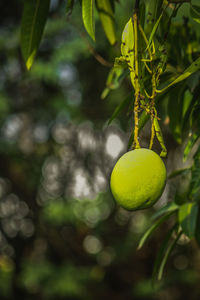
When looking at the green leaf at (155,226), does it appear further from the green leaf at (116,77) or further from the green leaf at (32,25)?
the green leaf at (32,25)

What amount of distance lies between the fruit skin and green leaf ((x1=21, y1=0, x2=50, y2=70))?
0.38 metres

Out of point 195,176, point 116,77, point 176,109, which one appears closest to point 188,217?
point 195,176

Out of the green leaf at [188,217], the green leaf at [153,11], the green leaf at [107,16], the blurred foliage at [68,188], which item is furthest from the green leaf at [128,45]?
the blurred foliage at [68,188]

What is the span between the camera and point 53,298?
4281 mm

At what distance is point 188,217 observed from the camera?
0.82 metres

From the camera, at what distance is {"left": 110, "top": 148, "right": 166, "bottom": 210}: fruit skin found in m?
0.51

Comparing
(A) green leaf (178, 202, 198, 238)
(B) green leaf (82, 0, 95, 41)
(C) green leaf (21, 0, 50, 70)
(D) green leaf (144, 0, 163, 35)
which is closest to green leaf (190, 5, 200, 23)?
(D) green leaf (144, 0, 163, 35)

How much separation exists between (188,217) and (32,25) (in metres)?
0.54

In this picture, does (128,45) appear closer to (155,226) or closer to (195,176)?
(195,176)

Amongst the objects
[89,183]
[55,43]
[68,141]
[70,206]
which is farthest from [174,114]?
[55,43]

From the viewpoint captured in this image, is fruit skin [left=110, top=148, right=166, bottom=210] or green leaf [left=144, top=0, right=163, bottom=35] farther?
green leaf [left=144, top=0, right=163, bottom=35]

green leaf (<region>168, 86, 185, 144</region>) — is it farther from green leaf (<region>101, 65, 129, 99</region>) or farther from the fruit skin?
the fruit skin

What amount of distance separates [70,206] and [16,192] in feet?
3.54

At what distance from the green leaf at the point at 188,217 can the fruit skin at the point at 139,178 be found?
0.94 ft
